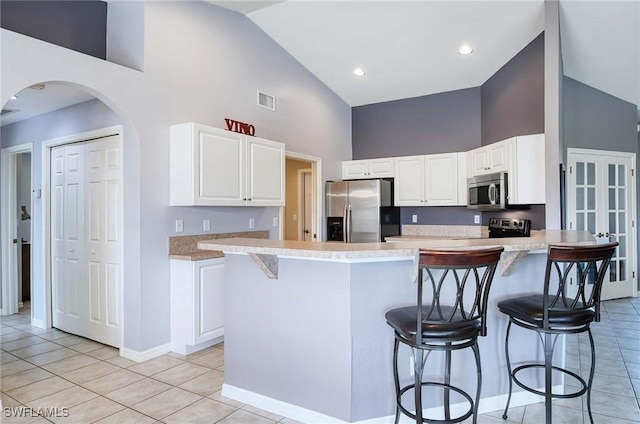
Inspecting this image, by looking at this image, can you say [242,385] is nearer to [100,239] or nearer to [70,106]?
[100,239]

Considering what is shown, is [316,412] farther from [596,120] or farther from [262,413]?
[596,120]

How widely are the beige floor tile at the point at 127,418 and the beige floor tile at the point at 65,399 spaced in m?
0.39

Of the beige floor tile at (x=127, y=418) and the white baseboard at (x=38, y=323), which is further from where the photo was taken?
the white baseboard at (x=38, y=323)

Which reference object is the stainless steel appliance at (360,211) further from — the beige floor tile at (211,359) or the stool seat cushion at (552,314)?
the stool seat cushion at (552,314)

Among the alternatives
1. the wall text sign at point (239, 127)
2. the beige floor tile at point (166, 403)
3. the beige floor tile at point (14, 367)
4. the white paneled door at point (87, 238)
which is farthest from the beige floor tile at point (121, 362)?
the wall text sign at point (239, 127)

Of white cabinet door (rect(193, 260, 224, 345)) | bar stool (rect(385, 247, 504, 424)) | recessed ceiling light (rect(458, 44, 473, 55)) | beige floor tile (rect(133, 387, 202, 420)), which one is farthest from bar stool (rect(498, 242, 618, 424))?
recessed ceiling light (rect(458, 44, 473, 55))

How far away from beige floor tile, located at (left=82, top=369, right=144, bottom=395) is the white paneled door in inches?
25.5

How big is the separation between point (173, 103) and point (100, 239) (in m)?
1.53

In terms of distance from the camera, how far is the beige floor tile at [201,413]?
239cm

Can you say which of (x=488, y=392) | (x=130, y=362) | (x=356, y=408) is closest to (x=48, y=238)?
(x=130, y=362)

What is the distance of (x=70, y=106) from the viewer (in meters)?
4.04

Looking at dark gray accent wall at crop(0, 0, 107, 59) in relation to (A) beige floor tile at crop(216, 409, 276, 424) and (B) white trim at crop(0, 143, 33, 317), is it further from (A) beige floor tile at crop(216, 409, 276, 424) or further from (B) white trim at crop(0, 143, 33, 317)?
(A) beige floor tile at crop(216, 409, 276, 424)

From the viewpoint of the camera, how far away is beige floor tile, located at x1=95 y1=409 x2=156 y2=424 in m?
2.39

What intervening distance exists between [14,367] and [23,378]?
12.3 inches
